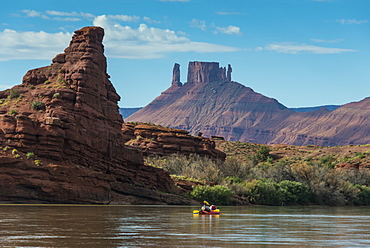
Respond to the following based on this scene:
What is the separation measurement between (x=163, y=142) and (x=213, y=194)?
101 feet

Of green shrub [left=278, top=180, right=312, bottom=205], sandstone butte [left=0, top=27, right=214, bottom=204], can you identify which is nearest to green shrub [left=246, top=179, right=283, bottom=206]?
green shrub [left=278, top=180, right=312, bottom=205]

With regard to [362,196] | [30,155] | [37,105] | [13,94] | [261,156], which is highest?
[13,94]

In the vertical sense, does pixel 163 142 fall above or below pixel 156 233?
above

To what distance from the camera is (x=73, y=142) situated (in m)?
60.0

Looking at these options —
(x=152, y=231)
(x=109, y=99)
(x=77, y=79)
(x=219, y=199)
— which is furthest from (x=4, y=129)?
(x=152, y=231)

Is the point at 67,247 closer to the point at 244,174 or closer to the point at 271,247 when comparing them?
the point at 271,247

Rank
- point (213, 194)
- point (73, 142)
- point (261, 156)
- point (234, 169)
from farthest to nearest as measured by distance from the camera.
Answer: point (261, 156) → point (234, 169) → point (213, 194) → point (73, 142)

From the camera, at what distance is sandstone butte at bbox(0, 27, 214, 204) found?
5550 cm

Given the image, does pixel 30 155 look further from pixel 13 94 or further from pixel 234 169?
pixel 234 169

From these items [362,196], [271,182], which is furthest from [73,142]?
[362,196]

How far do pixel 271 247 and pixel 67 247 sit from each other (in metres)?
8.17

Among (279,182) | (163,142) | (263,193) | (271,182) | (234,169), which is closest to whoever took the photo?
(263,193)

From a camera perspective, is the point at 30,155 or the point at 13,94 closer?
the point at 30,155

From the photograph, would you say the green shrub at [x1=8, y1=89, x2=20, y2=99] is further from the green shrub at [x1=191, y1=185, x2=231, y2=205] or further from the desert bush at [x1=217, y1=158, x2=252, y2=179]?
the desert bush at [x1=217, y1=158, x2=252, y2=179]
